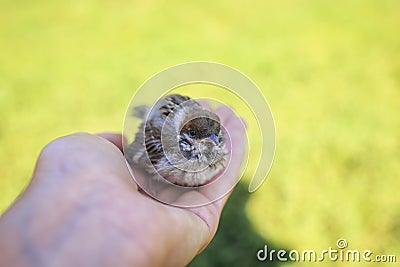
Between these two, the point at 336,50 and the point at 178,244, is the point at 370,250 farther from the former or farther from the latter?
the point at 336,50

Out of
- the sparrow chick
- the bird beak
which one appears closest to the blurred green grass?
the sparrow chick

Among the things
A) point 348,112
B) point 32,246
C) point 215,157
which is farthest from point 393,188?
point 32,246

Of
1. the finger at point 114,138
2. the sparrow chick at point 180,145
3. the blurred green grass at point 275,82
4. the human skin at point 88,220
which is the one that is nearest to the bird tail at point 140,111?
the sparrow chick at point 180,145

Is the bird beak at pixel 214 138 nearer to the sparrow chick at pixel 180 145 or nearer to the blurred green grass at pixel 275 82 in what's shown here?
the sparrow chick at pixel 180 145

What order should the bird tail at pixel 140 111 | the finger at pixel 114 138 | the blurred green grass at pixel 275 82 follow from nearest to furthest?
the finger at pixel 114 138 < the bird tail at pixel 140 111 < the blurred green grass at pixel 275 82

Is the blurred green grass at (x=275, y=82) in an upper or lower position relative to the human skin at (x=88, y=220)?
lower

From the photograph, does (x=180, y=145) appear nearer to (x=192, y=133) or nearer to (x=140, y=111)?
(x=192, y=133)
